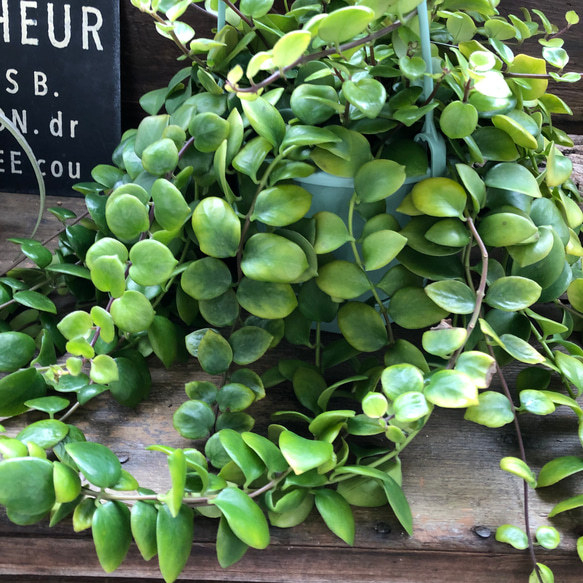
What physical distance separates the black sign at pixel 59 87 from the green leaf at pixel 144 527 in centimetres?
62

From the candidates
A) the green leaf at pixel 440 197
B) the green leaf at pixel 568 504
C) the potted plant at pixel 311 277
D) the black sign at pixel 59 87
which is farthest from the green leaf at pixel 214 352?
the black sign at pixel 59 87

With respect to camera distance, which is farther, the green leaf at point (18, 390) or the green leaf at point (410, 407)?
the green leaf at point (18, 390)

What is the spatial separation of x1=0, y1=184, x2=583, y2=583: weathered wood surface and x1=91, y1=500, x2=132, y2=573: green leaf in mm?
63

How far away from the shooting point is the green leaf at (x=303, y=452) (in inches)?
14.0

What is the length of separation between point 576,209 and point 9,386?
23.3 inches

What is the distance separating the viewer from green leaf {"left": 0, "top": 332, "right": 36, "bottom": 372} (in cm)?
49

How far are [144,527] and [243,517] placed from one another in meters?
0.07

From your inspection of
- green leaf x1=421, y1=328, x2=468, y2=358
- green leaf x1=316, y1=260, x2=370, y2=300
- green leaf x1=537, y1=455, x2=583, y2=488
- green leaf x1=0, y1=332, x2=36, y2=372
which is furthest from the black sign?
green leaf x1=537, y1=455, x2=583, y2=488

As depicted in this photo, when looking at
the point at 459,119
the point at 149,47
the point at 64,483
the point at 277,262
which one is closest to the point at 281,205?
the point at 277,262

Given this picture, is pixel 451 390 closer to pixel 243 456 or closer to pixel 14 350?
pixel 243 456

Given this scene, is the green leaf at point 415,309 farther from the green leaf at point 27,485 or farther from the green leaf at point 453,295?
the green leaf at point 27,485

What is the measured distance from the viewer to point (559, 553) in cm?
46

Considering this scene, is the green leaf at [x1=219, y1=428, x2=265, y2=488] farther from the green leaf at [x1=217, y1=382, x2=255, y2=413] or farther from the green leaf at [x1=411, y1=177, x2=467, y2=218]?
the green leaf at [x1=411, y1=177, x2=467, y2=218]

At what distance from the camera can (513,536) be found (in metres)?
0.44
